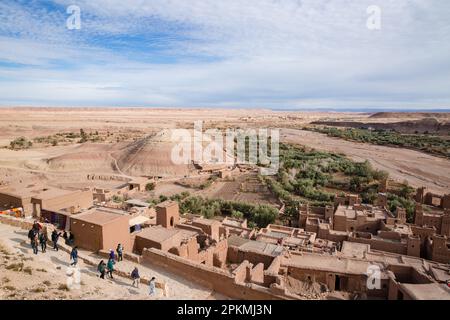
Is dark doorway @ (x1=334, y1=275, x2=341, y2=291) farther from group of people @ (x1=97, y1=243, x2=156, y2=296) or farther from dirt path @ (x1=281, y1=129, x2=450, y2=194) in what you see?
dirt path @ (x1=281, y1=129, x2=450, y2=194)

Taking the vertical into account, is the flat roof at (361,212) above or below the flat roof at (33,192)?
below

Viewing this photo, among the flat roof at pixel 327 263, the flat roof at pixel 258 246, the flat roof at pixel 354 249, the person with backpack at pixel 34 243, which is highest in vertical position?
the person with backpack at pixel 34 243

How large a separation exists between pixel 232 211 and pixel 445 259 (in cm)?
1270

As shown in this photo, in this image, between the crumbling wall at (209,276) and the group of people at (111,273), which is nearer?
the group of people at (111,273)

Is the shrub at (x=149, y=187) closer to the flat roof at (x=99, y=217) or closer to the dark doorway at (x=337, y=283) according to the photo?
the flat roof at (x=99, y=217)

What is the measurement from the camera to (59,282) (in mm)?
10352

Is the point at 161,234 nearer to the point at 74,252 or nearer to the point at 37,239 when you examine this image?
the point at 74,252

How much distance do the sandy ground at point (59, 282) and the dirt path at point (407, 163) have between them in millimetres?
30460

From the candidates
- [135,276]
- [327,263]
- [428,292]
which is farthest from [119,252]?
[428,292]

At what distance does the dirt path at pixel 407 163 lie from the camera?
37.2m

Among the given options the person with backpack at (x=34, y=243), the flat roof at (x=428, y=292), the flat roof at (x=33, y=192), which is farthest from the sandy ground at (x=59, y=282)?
the flat roof at (x=428, y=292)

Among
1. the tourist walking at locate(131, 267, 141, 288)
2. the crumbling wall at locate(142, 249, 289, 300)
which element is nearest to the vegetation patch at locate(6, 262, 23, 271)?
the tourist walking at locate(131, 267, 141, 288)

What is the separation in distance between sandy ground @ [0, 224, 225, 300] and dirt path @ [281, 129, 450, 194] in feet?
99.9
